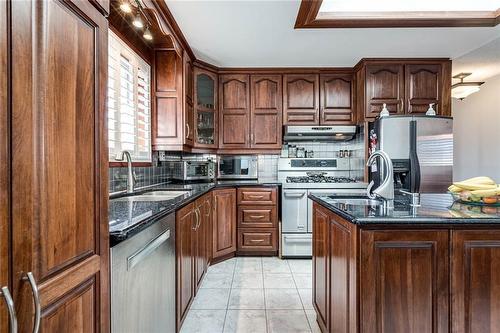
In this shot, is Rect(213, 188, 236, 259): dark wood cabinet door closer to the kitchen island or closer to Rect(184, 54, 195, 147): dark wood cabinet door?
Rect(184, 54, 195, 147): dark wood cabinet door

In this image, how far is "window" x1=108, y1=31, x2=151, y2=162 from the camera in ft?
7.20

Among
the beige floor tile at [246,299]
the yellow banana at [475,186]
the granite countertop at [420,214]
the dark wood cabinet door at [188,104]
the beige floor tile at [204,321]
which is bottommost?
the beige floor tile at [204,321]

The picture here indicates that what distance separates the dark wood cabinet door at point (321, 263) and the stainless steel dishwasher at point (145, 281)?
937mm

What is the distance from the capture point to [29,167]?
0.65 metres

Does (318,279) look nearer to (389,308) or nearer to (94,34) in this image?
(389,308)

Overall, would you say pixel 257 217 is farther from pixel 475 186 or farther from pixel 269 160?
pixel 475 186

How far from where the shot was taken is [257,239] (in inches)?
146

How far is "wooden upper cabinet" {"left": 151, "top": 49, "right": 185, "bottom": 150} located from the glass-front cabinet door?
1.75 ft

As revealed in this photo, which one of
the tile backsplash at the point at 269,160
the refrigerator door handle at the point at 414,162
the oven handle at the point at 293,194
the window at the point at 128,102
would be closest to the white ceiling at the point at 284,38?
the window at the point at 128,102

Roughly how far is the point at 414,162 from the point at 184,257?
268 centimetres

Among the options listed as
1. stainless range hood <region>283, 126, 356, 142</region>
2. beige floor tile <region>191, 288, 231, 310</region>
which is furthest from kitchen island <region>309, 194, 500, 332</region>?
stainless range hood <region>283, 126, 356, 142</region>

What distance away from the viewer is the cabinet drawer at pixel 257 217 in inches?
145

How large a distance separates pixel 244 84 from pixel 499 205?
299 centimetres

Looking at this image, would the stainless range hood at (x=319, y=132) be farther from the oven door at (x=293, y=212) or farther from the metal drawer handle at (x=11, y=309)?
the metal drawer handle at (x=11, y=309)
